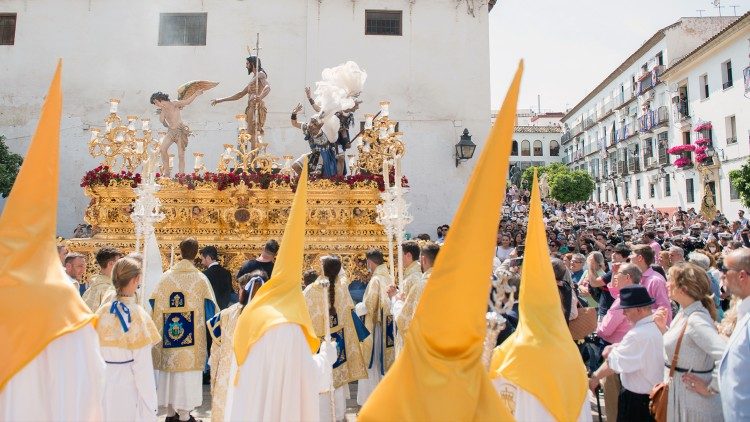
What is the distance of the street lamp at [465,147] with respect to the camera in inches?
A: 682

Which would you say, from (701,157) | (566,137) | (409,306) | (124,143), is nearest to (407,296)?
(409,306)

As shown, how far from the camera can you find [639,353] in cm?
403

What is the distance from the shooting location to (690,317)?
12.3 feet

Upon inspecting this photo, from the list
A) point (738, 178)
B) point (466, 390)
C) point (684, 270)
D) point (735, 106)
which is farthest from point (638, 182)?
point (466, 390)

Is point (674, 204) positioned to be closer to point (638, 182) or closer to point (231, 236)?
point (638, 182)

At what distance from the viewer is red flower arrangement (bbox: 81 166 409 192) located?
1015 cm

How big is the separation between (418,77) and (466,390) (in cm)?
1706

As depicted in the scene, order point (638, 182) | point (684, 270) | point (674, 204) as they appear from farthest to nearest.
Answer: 1. point (638, 182)
2. point (674, 204)
3. point (684, 270)

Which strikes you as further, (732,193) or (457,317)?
(732,193)

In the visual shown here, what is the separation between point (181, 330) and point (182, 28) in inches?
606

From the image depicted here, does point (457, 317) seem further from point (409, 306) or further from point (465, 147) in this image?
point (465, 147)

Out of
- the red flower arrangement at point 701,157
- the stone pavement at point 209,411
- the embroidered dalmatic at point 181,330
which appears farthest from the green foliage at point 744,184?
the embroidered dalmatic at point 181,330

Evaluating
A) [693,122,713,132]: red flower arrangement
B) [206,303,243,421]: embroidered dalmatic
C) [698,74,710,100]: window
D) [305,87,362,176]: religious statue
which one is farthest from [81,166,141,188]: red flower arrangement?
[698,74,710,100]: window

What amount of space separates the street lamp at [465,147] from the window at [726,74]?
1726 cm
